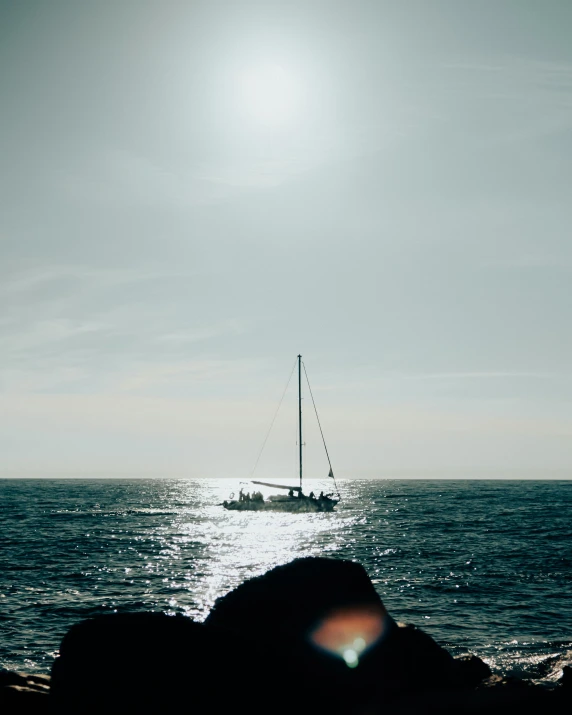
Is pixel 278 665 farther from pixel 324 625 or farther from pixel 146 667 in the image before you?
pixel 146 667

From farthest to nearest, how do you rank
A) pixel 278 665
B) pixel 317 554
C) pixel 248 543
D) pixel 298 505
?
1. pixel 298 505
2. pixel 248 543
3. pixel 317 554
4. pixel 278 665

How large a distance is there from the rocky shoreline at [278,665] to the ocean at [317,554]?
6.27 m

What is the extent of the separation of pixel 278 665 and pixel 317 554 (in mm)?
30670

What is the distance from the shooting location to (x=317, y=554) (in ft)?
133

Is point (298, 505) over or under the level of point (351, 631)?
under

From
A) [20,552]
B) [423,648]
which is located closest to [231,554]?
[20,552]

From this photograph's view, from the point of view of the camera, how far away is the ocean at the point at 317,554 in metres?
21.2

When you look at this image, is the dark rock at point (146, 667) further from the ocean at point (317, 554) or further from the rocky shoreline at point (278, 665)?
the ocean at point (317, 554)

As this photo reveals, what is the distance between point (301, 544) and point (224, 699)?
3978 centimetres

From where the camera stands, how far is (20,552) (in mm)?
41156

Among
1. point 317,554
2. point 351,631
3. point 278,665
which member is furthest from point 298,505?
point 278,665

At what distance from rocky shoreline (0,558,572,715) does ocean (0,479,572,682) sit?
627 cm

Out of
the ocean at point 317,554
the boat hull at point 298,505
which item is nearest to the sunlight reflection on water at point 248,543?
the ocean at point 317,554

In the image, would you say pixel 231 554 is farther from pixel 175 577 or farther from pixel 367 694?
pixel 367 694
